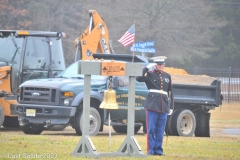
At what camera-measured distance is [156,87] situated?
489 inches

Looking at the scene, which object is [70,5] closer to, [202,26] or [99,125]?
[202,26]

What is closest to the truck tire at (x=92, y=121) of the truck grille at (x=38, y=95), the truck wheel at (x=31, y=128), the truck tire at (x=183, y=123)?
the truck grille at (x=38, y=95)

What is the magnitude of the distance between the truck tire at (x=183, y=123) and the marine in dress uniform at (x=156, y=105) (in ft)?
18.9

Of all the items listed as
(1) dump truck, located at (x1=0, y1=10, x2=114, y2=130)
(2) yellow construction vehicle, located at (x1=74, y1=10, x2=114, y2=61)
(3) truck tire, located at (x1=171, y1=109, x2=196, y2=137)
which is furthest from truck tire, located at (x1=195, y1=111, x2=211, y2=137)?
(2) yellow construction vehicle, located at (x1=74, y1=10, x2=114, y2=61)

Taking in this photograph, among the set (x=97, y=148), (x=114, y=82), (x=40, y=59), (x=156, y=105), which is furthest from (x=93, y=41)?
(x=156, y=105)

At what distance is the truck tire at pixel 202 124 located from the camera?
18906 millimetres

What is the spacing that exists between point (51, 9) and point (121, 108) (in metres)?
33.1

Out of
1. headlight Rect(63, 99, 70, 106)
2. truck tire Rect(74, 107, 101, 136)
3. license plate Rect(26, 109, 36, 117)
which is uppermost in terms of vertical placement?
headlight Rect(63, 99, 70, 106)

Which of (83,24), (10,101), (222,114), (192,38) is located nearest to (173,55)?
(192,38)

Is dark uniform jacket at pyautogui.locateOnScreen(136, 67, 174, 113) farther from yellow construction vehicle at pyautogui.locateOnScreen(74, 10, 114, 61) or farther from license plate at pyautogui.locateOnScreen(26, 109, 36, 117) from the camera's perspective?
yellow construction vehicle at pyautogui.locateOnScreen(74, 10, 114, 61)

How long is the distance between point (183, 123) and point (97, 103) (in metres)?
3.00

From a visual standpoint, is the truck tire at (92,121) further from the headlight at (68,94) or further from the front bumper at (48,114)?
the headlight at (68,94)

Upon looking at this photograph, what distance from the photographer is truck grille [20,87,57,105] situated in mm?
16281

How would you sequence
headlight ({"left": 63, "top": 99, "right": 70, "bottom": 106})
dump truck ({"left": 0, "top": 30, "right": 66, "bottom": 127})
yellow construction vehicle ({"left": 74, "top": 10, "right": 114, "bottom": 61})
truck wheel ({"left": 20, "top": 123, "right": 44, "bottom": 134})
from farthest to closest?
yellow construction vehicle ({"left": 74, "top": 10, "right": 114, "bottom": 61}), dump truck ({"left": 0, "top": 30, "right": 66, "bottom": 127}), truck wheel ({"left": 20, "top": 123, "right": 44, "bottom": 134}), headlight ({"left": 63, "top": 99, "right": 70, "bottom": 106})
